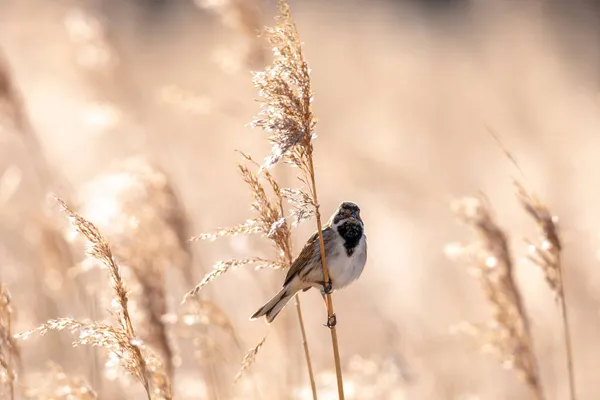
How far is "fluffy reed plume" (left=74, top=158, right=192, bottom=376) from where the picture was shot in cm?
357

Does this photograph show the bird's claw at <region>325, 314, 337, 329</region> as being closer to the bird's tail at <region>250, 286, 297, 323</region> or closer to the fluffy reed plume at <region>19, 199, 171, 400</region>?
the bird's tail at <region>250, 286, 297, 323</region>

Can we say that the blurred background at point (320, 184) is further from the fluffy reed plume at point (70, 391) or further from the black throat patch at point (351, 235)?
the black throat patch at point (351, 235)

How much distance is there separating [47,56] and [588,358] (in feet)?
38.0

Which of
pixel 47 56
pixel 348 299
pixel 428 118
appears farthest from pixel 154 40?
pixel 348 299

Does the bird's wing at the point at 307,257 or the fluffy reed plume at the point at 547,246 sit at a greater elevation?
the bird's wing at the point at 307,257

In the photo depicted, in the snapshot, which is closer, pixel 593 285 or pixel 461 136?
pixel 593 285

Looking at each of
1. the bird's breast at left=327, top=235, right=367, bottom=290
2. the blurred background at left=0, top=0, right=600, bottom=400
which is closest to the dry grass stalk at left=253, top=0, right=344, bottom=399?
the bird's breast at left=327, top=235, right=367, bottom=290

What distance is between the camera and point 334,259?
3328mm

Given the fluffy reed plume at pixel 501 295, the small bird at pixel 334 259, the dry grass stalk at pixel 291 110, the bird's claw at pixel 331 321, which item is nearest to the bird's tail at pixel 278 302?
the small bird at pixel 334 259

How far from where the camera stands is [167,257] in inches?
155

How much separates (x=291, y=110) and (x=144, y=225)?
71.0 inches

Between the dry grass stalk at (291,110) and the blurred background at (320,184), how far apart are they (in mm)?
959

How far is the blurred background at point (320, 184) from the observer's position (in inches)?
164

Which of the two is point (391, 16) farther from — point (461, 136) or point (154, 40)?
point (461, 136)
